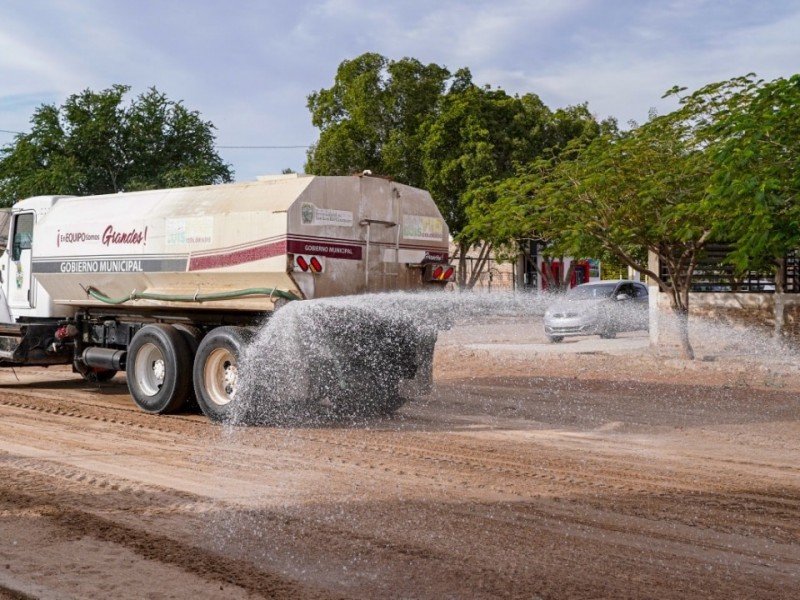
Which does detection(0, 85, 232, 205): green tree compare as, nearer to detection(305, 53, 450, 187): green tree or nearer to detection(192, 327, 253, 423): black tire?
detection(305, 53, 450, 187): green tree

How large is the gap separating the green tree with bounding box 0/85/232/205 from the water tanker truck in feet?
64.9

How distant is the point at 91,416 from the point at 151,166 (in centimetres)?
2451

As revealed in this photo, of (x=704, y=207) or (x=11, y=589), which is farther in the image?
(x=704, y=207)

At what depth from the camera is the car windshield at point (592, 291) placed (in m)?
24.8

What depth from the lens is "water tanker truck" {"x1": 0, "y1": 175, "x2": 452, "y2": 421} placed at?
34.9 ft

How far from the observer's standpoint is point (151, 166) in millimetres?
34844

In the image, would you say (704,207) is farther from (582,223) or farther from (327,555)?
(327,555)

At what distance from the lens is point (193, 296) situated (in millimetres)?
11383

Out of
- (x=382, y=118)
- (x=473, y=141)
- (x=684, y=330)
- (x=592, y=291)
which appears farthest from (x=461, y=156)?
(x=684, y=330)

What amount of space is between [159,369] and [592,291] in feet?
50.5

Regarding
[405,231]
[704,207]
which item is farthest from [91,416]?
[704,207]

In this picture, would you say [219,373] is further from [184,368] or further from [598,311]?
[598,311]

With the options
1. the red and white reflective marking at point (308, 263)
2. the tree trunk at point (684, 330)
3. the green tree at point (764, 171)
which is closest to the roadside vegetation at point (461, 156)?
the tree trunk at point (684, 330)

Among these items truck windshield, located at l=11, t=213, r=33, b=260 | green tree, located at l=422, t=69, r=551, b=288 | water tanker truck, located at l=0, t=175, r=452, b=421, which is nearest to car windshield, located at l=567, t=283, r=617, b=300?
green tree, located at l=422, t=69, r=551, b=288
